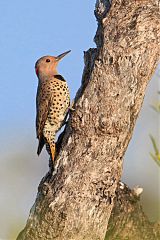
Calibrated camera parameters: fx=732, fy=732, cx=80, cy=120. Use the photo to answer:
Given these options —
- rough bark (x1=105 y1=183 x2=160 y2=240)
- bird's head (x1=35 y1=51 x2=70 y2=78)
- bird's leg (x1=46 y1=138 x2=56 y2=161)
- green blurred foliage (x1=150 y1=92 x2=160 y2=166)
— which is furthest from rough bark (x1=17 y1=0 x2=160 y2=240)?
bird's head (x1=35 y1=51 x2=70 y2=78)

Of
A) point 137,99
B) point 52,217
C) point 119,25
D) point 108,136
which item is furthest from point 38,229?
point 119,25

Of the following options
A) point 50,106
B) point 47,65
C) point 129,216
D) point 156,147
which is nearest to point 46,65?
point 47,65

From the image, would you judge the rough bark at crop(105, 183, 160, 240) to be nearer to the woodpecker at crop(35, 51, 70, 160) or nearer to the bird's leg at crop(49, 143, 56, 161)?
the bird's leg at crop(49, 143, 56, 161)

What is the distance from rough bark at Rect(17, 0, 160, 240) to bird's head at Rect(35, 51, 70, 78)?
1.98 meters

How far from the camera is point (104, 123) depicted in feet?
17.3

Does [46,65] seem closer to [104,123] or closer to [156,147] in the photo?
[104,123]

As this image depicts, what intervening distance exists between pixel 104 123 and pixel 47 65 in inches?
92.2

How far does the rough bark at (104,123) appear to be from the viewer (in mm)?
5301

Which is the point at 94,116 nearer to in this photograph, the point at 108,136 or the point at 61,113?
the point at 108,136

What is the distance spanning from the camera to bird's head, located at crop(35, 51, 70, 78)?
24.3ft

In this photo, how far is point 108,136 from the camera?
5297 mm

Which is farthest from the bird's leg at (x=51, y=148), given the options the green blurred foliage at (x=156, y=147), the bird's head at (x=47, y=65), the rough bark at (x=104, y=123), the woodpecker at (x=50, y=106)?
the green blurred foliage at (x=156, y=147)

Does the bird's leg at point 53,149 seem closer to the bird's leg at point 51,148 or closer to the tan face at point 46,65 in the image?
the bird's leg at point 51,148

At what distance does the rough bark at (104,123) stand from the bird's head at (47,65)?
6.50ft
